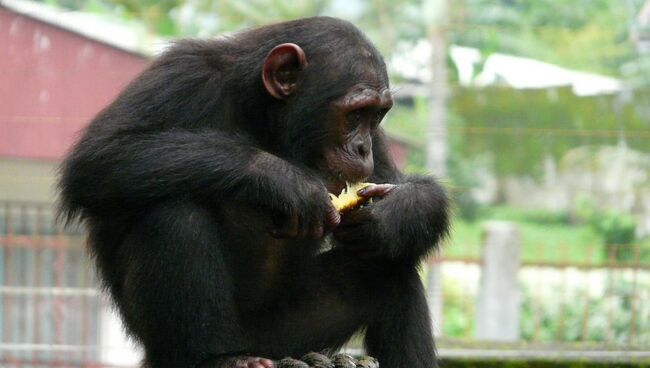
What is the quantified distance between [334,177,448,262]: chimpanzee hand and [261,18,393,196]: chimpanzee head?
21 cm

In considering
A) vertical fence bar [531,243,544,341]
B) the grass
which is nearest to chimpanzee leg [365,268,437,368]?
the grass

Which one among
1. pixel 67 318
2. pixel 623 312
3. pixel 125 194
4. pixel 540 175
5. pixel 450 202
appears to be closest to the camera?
pixel 125 194

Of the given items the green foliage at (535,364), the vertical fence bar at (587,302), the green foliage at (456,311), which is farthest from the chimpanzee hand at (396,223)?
the green foliage at (456,311)

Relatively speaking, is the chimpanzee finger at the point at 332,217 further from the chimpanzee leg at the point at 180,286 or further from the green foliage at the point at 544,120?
the green foliage at the point at 544,120

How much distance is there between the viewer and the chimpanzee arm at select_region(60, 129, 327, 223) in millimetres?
5805

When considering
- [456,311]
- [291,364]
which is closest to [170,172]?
[291,364]

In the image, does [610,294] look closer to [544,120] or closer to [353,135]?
[544,120]

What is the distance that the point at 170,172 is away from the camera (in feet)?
19.0

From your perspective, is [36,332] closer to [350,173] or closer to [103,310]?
[103,310]

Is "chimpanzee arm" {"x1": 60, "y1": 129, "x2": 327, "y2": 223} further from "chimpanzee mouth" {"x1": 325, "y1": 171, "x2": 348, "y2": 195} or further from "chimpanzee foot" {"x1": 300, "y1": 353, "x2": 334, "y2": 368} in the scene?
"chimpanzee foot" {"x1": 300, "y1": 353, "x2": 334, "y2": 368}

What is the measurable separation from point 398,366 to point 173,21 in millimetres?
8801

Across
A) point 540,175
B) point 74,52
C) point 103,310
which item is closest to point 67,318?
point 103,310

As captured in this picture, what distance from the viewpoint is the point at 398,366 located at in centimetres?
634

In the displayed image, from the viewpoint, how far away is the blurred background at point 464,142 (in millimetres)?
13016
